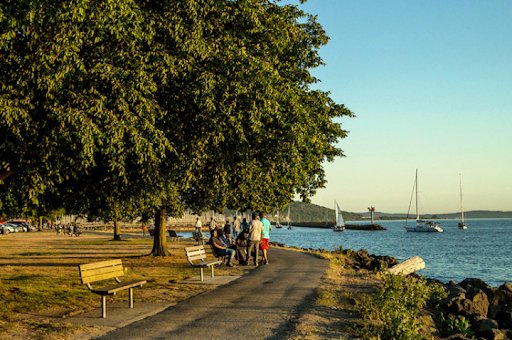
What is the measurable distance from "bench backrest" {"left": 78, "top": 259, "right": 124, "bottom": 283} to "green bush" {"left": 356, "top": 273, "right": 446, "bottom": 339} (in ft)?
18.5

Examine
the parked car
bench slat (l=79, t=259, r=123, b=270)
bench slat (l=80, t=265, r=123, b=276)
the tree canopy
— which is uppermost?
the tree canopy

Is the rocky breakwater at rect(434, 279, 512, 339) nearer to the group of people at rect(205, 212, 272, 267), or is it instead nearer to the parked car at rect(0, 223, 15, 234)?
the group of people at rect(205, 212, 272, 267)

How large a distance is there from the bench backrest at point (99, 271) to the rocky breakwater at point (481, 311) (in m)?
7.73

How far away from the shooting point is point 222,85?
12.2m

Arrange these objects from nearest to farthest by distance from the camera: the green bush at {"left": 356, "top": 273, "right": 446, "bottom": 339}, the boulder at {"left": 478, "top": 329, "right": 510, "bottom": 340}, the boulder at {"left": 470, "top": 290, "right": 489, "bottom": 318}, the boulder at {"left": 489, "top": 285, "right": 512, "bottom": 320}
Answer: the green bush at {"left": 356, "top": 273, "right": 446, "bottom": 339} → the boulder at {"left": 478, "top": 329, "right": 510, "bottom": 340} → the boulder at {"left": 470, "top": 290, "right": 489, "bottom": 318} → the boulder at {"left": 489, "top": 285, "right": 512, "bottom": 320}

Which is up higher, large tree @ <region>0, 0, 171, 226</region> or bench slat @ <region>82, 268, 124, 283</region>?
large tree @ <region>0, 0, 171, 226</region>

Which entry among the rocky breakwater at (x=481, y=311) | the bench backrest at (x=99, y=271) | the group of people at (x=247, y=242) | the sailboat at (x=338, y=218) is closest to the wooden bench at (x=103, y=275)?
the bench backrest at (x=99, y=271)

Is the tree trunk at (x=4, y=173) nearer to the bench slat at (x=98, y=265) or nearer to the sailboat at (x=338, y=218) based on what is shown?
the bench slat at (x=98, y=265)

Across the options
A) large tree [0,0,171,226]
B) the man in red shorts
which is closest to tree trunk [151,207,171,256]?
the man in red shorts

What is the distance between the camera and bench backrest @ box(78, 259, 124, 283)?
1183 cm

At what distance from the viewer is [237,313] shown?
39.9 feet

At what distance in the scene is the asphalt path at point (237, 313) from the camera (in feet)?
33.2

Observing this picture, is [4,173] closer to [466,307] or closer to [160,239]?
[466,307]

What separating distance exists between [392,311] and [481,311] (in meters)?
9.35
